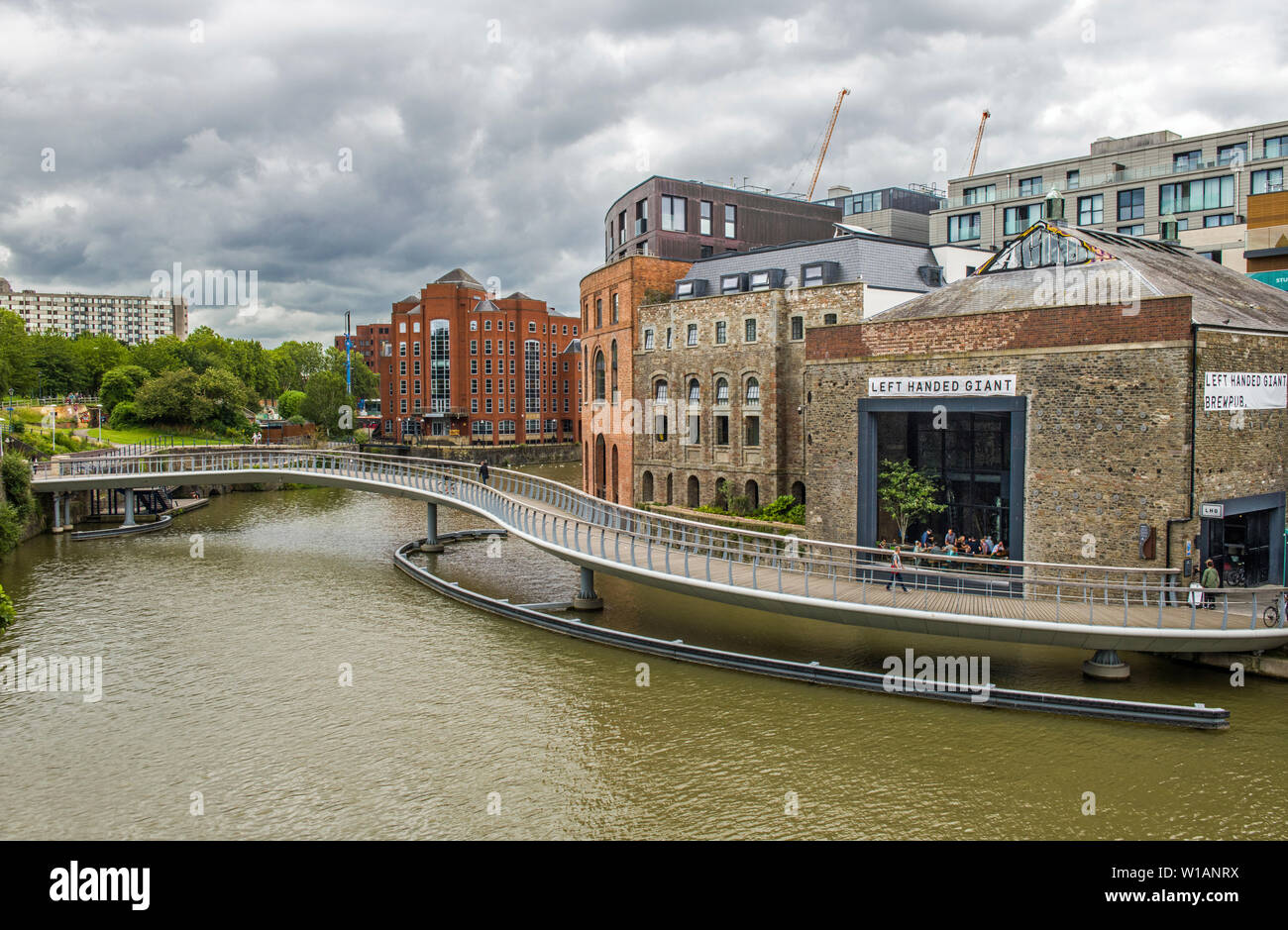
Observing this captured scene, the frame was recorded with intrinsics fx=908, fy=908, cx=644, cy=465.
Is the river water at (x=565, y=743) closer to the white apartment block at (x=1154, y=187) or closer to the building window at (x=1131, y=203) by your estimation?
the white apartment block at (x=1154, y=187)

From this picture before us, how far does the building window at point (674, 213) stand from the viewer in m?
40.3

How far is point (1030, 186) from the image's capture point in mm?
54156

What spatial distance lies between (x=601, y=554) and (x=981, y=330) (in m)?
10.4

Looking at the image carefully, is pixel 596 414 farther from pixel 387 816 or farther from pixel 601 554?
pixel 387 816

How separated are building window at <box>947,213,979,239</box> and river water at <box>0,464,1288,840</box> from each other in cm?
4166

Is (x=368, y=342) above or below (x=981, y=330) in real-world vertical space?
above

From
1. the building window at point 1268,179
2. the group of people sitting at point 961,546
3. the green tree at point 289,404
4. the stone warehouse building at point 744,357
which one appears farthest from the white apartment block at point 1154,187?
the green tree at point 289,404

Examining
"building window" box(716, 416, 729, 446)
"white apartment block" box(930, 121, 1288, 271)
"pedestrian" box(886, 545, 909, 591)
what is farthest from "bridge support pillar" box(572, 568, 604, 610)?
"white apartment block" box(930, 121, 1288, 271)

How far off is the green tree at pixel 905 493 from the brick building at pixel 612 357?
1540 centimetres

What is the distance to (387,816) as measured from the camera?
42.2ft

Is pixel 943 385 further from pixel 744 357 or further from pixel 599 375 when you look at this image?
pixel 599 375

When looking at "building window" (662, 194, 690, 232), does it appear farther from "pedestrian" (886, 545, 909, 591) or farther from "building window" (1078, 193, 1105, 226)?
"pedestrian" (886, 545, 909, 591)

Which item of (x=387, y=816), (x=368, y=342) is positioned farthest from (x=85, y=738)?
(x=368, y=342)

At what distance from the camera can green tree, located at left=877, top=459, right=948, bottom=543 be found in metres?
23.0
